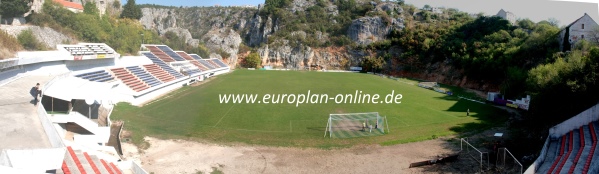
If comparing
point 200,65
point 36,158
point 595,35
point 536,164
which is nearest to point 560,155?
point 536,164

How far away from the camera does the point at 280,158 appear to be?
13602 mm

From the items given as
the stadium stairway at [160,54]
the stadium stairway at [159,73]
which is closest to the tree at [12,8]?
the stadium stairway at [159,73]

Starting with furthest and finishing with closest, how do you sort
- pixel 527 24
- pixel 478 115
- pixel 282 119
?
pixel 527 24
pixel 478 115
pixel 282 119

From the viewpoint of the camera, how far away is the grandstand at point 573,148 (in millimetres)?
10055

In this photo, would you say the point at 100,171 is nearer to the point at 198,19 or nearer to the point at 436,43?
the point at 436,43

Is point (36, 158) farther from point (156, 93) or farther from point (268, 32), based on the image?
point (268, 32)

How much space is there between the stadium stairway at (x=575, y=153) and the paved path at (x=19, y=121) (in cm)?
1285

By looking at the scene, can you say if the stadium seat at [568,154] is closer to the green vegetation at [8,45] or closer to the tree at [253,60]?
the green vegetation at [8,45]

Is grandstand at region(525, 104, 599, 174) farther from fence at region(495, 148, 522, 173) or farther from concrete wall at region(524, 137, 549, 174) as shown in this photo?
fence at region(495, 148, 522, 173)

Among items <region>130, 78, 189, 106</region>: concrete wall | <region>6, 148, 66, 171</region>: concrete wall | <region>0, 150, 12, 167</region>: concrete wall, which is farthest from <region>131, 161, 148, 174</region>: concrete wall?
<region>130, 78, 189, 106</region>: concrete wall

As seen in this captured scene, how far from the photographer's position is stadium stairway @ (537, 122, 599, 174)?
9.85m

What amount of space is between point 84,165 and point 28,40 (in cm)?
2452

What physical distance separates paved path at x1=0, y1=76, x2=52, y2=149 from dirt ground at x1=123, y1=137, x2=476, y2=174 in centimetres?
316

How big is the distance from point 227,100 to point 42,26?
2048 cm
